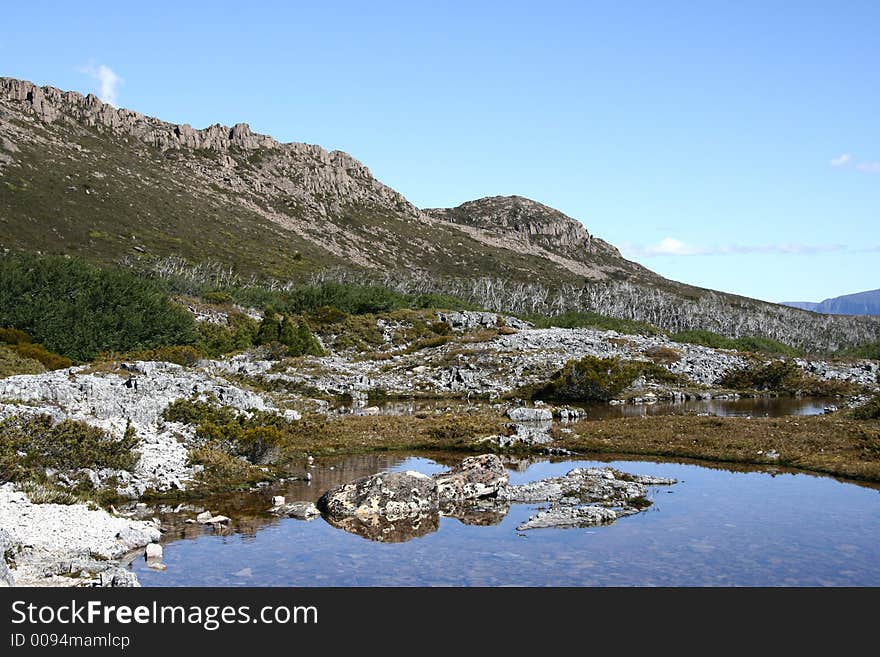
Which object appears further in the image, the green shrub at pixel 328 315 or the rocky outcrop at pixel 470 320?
the rocky outcrop at pixel 470 320

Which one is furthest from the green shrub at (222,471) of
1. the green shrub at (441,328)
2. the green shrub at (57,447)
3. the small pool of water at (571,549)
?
the green shrub at (441,328)

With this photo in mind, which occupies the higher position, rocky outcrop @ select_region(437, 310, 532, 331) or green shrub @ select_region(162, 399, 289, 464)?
rocky outcrop @ select_region(437, 310, 532, 331)

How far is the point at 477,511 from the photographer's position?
23891 millimetres

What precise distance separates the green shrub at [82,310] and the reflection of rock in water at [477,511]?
39.1m

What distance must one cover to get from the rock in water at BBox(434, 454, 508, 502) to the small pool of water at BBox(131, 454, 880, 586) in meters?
1.53

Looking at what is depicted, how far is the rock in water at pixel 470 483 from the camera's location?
25188 millimetres

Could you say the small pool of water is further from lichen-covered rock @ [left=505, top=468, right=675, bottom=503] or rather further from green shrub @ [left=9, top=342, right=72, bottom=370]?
→ green shrub @ [left=9, top=342, right=72, bottom=370]

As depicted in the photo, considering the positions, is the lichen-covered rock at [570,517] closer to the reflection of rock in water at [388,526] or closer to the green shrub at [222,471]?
the reflection of rock in water at [388,526]

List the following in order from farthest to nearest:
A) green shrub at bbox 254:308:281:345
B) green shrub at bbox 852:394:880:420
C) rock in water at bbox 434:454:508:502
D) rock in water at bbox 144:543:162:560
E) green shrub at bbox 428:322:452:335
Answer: green shrub at bbox 428:322:452:335, green shrub at bbox 254:308:281:345, green shrub at bbox 852:394:880:420, rock in water at bbox 434:454:508:502, rock in water at bbox 144:543:162:560

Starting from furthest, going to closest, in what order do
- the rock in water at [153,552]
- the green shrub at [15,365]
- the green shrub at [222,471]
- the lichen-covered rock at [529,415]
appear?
the lichen-covered rock at [529,415], the green shrub at [15,365], the green shrub at [222,471], the rock in water at [153,552]

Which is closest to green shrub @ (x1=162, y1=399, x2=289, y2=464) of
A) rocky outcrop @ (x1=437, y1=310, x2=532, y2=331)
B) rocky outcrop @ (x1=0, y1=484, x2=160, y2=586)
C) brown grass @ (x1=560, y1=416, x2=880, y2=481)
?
rocky outcrop @ (x1=0, y1=484, x2=160, y2=586)

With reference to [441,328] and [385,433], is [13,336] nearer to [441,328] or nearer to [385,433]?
[385,433]

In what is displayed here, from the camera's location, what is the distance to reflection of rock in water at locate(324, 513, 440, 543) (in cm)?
2125
